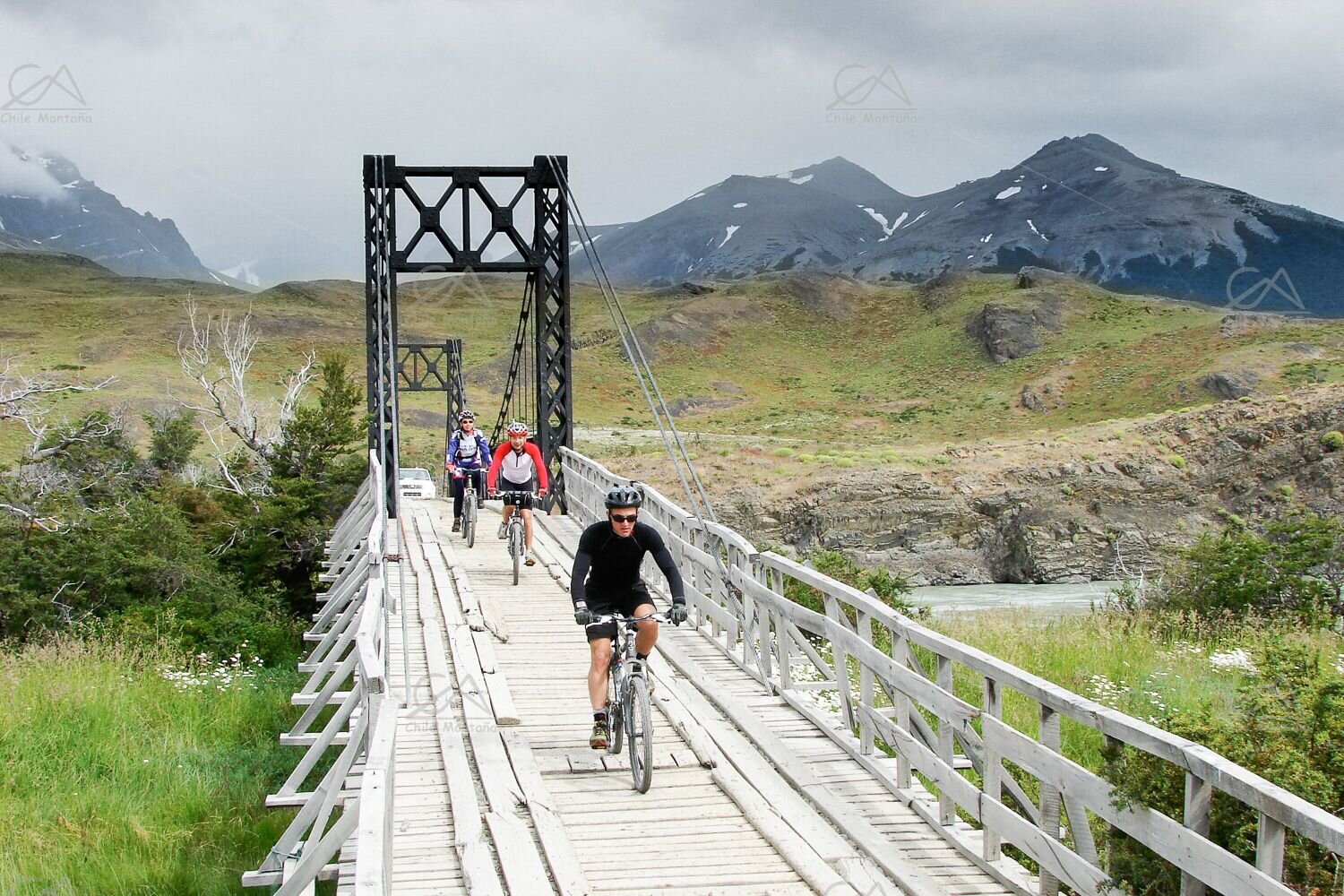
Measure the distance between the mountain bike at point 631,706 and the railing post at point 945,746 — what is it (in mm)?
1659

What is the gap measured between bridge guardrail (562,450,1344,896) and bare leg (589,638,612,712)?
158 centimetres

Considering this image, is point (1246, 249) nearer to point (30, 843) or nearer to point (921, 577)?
point (921, 577)

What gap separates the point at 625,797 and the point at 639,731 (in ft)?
1.27

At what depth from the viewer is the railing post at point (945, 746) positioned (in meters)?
6.82

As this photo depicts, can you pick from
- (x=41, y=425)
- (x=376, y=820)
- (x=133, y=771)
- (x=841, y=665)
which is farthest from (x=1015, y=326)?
(x=376, y=820)

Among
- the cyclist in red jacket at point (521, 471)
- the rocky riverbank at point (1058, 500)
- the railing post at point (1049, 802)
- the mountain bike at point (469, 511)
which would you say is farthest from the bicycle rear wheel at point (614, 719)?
the rocky riverbank at point (1058, 500)

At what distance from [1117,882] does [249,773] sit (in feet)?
32.1

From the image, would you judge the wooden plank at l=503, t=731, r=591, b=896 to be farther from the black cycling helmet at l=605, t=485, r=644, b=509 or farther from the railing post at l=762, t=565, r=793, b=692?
the railing post at l=762, t=565, r=793, b=692

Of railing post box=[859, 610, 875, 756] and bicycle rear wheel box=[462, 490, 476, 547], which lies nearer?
railing post box=[859, 610, 875, 756]

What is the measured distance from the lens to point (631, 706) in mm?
7594

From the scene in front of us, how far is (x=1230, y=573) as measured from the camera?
20172 millimetres

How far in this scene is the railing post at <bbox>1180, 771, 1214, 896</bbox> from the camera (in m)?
4.76

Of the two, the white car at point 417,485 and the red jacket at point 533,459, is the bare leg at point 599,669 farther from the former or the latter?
the white car at point 417,485

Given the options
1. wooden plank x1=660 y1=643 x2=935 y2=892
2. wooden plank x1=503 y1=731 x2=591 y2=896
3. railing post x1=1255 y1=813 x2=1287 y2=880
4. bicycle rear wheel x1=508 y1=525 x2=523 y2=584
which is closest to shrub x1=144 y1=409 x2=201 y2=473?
bicycle rear wheel x1=508 y1=525 x2=523 y2=584
